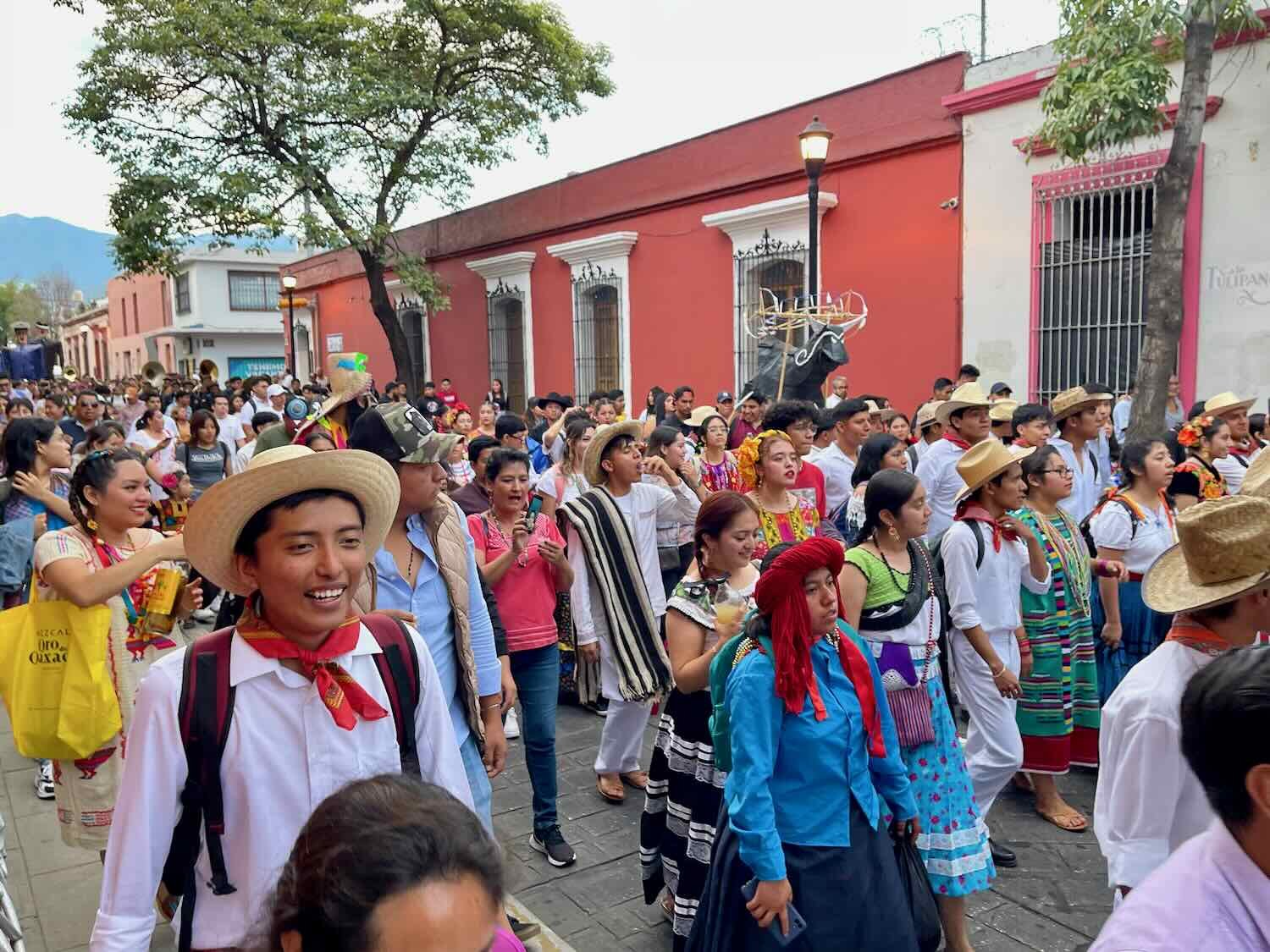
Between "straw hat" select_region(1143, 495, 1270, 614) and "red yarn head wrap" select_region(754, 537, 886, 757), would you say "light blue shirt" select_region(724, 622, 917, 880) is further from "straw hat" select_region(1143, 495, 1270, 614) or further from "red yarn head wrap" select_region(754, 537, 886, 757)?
"straw hat" select_region(1143, 495, 1270, 614)

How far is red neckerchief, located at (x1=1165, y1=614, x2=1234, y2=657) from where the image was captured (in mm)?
2383

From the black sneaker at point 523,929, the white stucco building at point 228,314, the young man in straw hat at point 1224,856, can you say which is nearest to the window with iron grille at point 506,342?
the black sneaker at point 523,929

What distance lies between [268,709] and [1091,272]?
36.2 ft

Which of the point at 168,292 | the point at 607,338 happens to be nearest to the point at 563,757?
the point at 607,338

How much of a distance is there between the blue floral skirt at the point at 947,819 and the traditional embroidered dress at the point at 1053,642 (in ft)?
4.31

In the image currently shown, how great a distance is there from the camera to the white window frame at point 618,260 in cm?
1731

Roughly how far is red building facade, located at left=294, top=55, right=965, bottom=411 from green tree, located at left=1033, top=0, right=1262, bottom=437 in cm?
244

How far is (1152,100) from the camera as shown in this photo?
30.7ft

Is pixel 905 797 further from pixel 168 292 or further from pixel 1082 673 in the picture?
pixel 168 292

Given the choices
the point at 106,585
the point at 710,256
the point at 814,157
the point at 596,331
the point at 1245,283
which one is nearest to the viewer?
the point at 106,585

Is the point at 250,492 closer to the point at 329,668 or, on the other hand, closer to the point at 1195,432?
the point at 329,668

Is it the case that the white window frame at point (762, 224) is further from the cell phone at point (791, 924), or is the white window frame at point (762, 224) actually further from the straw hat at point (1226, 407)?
the cell phone at point (791, 924)

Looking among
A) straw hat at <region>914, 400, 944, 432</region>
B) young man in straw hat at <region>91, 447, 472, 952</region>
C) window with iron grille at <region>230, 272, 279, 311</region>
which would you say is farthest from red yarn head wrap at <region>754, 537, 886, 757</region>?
window with iron grille at <region>230, 272, 279, 311</region>

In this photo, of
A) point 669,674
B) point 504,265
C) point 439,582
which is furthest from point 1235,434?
point 504,265
